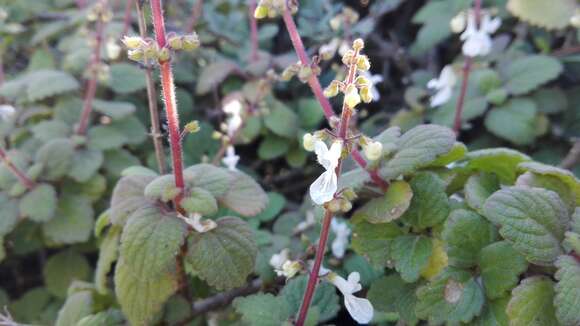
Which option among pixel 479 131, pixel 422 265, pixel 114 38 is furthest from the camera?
pixel 114 38

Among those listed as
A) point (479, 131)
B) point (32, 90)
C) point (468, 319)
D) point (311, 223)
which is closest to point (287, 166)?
point (311, 223)

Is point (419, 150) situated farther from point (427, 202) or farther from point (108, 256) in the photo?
point (108, 256)

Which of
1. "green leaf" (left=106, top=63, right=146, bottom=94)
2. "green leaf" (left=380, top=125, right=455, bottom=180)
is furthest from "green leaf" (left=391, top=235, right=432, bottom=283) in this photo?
"green leaf" (left=106, top=63, right=146, bottom=94)

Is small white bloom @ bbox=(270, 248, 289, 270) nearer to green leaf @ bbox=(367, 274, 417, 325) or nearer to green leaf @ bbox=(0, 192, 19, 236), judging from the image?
green leaf @ bbox=(367, 274, 417, 325)

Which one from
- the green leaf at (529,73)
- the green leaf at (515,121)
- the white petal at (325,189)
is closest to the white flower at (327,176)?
the white petal at (325,189)

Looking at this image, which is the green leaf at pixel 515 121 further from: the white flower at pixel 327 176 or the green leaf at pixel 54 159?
the green leaf at pixel 54 159

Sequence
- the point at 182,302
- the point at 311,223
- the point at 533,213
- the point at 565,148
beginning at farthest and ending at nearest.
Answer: the point at 565,148 → the point at 311,223 → the point at 182,302 → the point at 533,213

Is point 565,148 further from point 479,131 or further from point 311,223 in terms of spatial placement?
point 311,223
